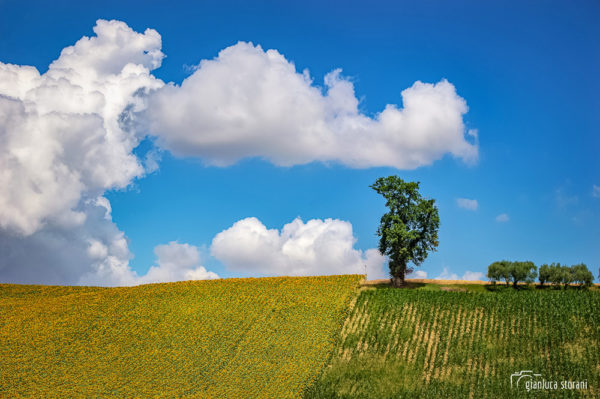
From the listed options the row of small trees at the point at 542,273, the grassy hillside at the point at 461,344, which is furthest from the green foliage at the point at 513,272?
the grassy hillside at the point at 461,344

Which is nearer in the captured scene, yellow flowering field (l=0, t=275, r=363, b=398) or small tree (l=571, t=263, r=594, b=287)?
yellow flowering field (l=0, t=275, r=363, b=398)

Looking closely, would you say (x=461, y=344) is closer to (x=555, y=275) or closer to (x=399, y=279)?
(x=399, y=279)

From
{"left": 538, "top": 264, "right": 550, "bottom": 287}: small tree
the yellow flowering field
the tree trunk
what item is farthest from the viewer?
{"left": 538, "top": 264, "right": 550, "bottom": 287}: small tree

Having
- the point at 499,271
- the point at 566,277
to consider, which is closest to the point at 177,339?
the point at 499,271

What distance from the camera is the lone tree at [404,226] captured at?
63969 mm

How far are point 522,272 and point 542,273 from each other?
2448 millimetres

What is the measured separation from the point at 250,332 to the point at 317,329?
6.73 m

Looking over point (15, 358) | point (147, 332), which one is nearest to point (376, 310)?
point (147, 332)

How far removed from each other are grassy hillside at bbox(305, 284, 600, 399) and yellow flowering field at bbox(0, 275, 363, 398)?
2961 millimetres

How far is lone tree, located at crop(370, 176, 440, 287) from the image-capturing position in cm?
6397

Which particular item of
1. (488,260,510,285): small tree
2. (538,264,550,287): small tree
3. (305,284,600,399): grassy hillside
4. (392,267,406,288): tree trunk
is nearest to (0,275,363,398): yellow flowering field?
(305,284,600,399): grassy hillside

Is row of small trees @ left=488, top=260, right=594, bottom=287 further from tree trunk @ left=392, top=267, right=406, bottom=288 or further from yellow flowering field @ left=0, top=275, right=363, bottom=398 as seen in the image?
yellow flowering field @ left=0, top=275, right=363, bottom=398

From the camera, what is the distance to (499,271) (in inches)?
2630

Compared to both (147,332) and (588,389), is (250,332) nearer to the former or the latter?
(147,332)
